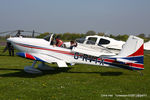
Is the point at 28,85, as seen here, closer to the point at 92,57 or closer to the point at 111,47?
the point at 92,57

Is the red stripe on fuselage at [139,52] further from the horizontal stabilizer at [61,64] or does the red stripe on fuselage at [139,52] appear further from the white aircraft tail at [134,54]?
the horizontal stabilizer at [61,64]

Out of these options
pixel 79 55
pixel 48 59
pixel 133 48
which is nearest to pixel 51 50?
pixel 48 59

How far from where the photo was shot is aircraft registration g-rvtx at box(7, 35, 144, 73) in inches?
311

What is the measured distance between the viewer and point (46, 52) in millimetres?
9164

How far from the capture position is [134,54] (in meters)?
7.88

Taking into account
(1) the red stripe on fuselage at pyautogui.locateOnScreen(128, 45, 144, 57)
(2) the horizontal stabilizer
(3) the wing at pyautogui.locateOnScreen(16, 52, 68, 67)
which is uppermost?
(1) the red stripe on fuselage at pyautogui.locateOnScreen(128, 45, 144, 57)

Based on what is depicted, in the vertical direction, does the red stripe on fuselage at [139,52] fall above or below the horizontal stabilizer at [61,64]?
above

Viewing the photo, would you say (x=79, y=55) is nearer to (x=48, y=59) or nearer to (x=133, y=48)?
(x=48, y=59)

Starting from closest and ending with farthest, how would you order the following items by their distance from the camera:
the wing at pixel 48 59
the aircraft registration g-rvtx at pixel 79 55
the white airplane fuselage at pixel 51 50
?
1. the aircraft registration g-rvtx at pixel 79 55
2. the wing at pixel 48 59
3. the white airplane fuselage at pixel 51 50

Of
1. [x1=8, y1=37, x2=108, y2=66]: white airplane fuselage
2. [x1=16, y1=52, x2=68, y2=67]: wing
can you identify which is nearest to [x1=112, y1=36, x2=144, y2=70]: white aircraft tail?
[x1=8, y1=37, x2=108, y2=66]: white airplane fuselage

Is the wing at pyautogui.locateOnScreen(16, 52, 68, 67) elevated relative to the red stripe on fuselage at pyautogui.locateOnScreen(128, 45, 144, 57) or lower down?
lower down

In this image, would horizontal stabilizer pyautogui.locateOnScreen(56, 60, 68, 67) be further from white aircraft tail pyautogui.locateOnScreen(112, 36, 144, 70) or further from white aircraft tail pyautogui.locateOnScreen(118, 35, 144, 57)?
white aircraft tail pyautogui.locateOnScreen(118, 35, 144, 57)

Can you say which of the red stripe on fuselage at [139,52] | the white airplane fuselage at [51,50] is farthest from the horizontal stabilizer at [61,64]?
the red stripe on fuselage at [139,52]

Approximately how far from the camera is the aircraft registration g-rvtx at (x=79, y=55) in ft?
25.9
